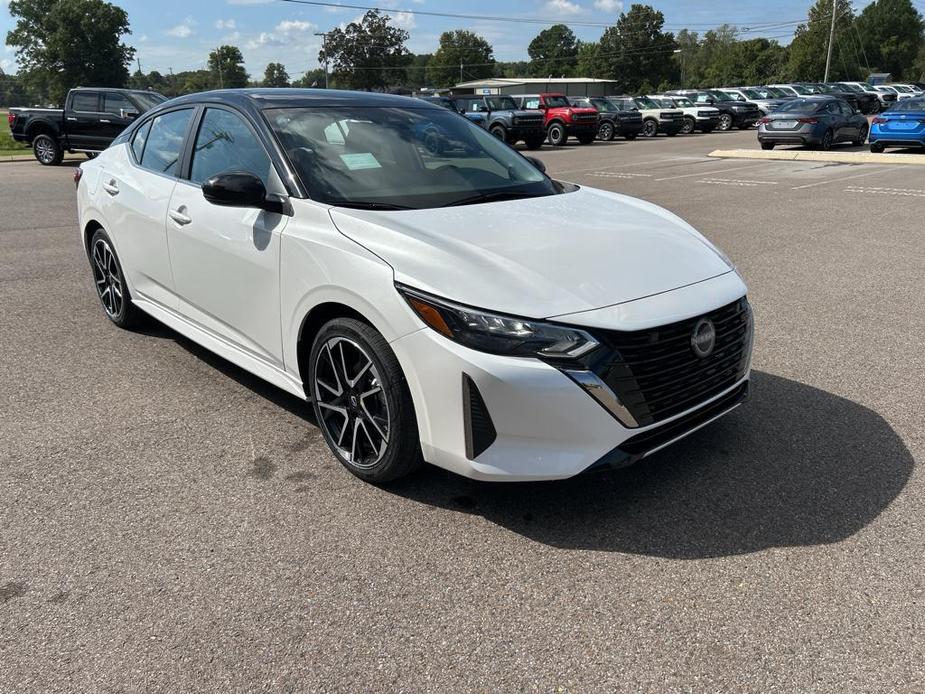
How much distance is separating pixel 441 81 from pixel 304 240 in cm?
13489

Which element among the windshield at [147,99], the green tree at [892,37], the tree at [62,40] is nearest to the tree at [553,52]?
the green tree at [892,37]

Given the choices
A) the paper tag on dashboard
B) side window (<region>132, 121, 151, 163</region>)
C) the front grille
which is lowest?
the front grille

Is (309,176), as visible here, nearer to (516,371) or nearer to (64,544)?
(516,371)

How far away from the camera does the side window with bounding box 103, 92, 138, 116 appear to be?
63.1 ft

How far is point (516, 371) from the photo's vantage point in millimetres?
2801

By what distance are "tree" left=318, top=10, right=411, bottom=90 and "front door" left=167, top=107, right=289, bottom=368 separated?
291 ft

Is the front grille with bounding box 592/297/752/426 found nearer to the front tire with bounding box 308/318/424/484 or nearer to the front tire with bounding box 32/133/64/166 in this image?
the front tire with bounding box 308/318/424/484

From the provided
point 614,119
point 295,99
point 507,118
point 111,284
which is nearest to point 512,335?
point 295,99

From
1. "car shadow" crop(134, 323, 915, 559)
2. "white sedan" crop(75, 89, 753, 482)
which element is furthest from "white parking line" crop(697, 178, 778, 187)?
"car shadow" crop(134, 323, 915, 559)

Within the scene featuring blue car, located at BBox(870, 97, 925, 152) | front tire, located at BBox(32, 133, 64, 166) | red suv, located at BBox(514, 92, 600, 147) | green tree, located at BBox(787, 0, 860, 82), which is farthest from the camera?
green tree, located at BBox(787, 0, 860, 82)

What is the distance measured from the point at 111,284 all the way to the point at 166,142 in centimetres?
141

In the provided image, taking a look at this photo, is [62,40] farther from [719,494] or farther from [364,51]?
[719,494]

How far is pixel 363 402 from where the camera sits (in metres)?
3.38

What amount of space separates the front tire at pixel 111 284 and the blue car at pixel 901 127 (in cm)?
2191
